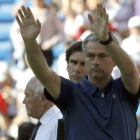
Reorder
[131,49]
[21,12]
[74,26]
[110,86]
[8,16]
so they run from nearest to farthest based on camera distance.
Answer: [21,12], [110,86], [131,49], [74,26], [8,16]

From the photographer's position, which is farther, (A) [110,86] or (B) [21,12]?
(A) [110,86]

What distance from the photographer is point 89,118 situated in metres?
3.18

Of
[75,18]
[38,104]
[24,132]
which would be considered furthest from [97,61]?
[75,18]

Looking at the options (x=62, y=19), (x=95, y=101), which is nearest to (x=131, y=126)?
(x=95, y=101)

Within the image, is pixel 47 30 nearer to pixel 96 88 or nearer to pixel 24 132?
pixel 24 132

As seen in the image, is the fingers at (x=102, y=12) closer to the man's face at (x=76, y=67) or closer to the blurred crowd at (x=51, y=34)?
the man's face at (x=76, y=67)

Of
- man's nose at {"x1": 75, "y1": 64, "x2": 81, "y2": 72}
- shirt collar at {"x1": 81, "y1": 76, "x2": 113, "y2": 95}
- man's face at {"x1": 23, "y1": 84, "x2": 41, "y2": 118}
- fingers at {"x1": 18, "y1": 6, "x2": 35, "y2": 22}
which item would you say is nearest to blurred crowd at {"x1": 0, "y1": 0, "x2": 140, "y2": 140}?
man's nose at {"x1": 75, "y1": 64, "x2": 81, "y2": 72}

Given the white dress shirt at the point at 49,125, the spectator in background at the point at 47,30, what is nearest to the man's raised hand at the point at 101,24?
the white dress shirt at the point at 49,125

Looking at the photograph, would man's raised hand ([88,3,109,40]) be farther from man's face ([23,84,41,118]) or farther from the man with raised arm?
man's face ([23,84,41,118])

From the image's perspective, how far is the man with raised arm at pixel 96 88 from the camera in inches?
123

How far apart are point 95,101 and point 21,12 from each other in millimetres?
810

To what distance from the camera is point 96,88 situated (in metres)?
3.31

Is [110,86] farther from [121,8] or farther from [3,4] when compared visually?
[3,4]

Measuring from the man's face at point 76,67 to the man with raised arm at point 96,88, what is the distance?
965 mm
